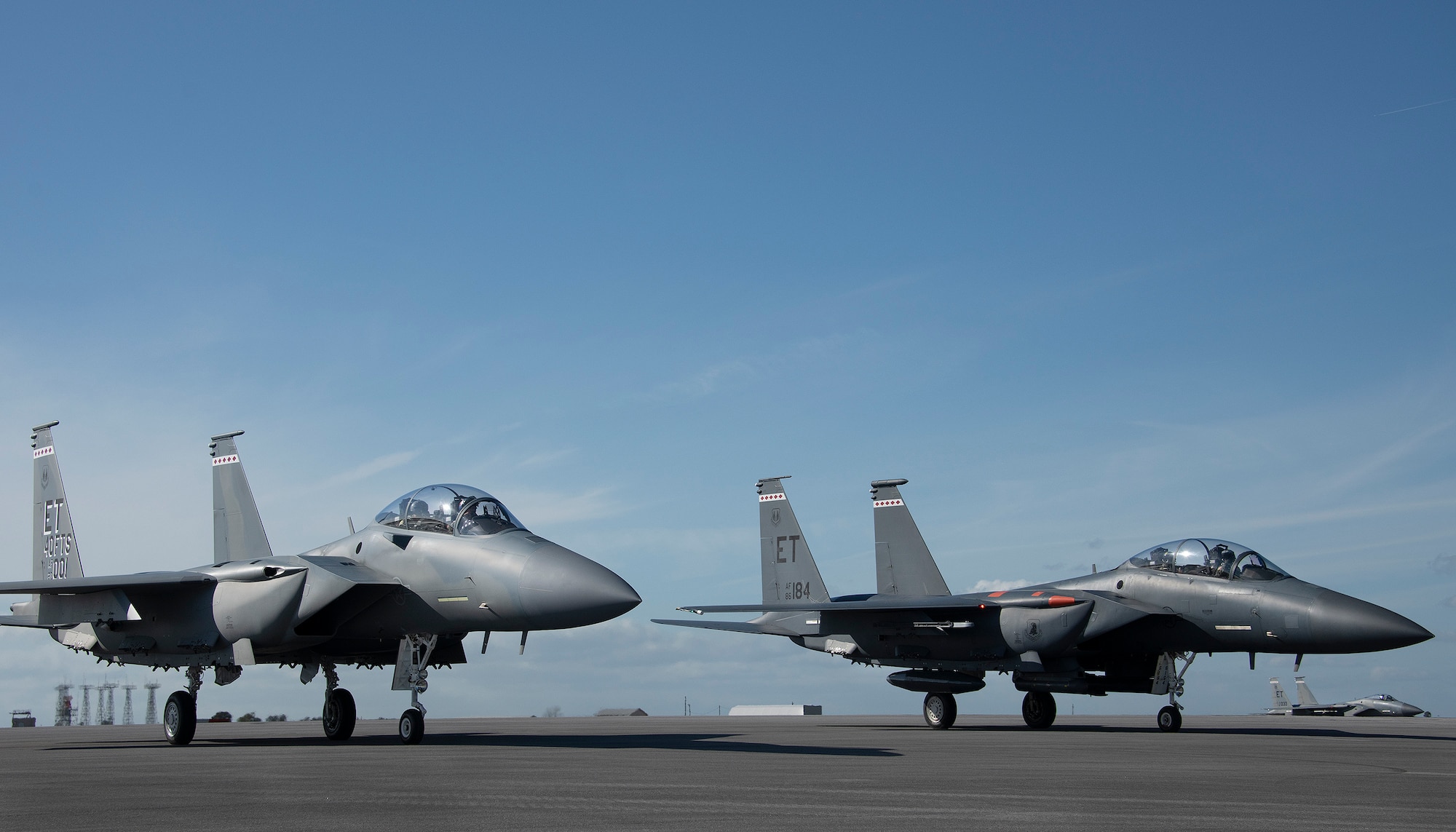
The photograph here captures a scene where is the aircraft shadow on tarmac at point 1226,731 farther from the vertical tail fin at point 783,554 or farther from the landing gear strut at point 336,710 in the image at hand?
the landing gear strut at point 336,710

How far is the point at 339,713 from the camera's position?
1578cm

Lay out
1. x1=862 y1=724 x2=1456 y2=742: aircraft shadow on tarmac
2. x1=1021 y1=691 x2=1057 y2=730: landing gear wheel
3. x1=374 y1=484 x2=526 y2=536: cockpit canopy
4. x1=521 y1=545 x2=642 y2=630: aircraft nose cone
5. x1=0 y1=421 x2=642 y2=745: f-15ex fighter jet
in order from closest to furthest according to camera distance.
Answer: x1=521 y1=545 x2=642 y2=630: aircraft nose cone → x1=0 y1=421 x2=642 y2=745: f-15ex fighter jet → x1=374 y1=484 x2=526 y2=536: cockpit canopy → x1=862 y1=724 x2=1456 y2=742: aircraft shadow on tarmac → x1=1021 y1=691 x2=1057 y2=730: landing gear wheel

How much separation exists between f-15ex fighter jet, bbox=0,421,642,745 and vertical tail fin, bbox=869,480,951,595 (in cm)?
1178

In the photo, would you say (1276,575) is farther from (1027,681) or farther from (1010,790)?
(1010,790)

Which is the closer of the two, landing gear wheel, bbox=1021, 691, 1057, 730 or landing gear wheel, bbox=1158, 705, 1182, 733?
landing gear wheel, bbox=1158, 705, 1182, 733

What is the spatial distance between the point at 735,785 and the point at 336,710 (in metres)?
9.48

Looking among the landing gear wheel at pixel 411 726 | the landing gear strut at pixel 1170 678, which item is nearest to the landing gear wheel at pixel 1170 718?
the landing gear strut at pixel 1170 678

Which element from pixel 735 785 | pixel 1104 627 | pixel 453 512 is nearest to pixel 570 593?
pixel 453 512

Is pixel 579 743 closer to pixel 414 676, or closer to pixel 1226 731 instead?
pixel 414 676

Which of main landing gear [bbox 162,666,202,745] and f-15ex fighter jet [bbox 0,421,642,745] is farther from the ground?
f-15ex fighter jet [bbox 0,421,642,745]

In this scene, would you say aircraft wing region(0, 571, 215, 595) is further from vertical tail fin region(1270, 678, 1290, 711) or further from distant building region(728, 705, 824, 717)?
vertical tail fin region(1270, 678, 1290, 711)

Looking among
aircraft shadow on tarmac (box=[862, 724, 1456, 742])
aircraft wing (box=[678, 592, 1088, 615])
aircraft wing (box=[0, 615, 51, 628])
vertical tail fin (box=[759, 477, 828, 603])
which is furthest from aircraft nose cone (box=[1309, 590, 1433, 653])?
aircraft wing (box=[0, 615, 51, 628])

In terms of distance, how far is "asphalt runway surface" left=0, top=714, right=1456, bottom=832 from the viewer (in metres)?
6.14

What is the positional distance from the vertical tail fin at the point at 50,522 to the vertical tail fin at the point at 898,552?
15342mm
